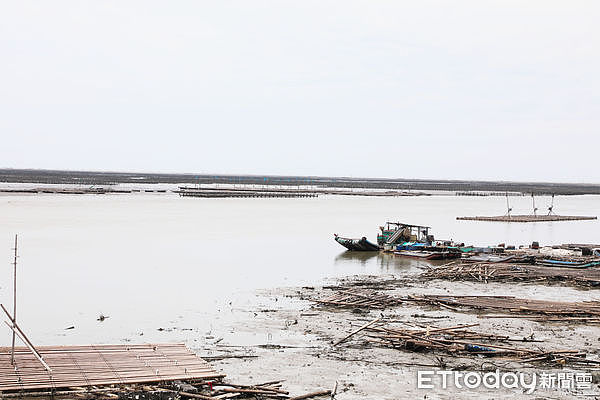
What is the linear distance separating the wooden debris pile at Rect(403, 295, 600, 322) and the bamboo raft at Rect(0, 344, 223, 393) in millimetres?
9134

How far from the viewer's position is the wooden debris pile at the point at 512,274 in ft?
83.7

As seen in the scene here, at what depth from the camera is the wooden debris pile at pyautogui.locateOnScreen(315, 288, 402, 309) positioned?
1942cm

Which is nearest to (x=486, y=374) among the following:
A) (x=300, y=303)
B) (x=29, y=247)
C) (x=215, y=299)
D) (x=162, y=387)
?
(x=162, y=387)

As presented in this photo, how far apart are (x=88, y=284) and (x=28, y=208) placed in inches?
1617

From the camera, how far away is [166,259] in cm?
3091

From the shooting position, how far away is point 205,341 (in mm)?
15594

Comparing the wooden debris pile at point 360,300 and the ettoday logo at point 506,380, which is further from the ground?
the wooden debris pile at point 360,300

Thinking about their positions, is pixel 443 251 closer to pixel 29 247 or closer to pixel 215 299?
pixel 215 299

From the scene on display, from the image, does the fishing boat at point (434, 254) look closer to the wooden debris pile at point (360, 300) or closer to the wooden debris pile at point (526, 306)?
the wooden debris pile at point (526, 306)

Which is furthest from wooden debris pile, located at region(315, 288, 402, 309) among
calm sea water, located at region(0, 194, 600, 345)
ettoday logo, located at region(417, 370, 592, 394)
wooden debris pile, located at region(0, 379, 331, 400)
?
wooden debris pile, located at region(0, 379, 331, 400)

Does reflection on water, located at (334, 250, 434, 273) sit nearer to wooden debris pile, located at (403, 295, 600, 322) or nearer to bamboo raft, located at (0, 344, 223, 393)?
wooden debris pile, located at (403, 295, 600, 322)

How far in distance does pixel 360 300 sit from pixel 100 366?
9.38 meters

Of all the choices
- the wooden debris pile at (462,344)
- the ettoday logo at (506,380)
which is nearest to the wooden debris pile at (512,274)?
the wooden debris pile at (462,344)

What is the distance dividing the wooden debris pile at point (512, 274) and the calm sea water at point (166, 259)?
2842 millimetres
